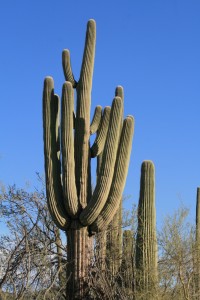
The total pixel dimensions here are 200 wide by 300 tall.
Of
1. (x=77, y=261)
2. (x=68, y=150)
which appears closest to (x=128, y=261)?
(x=77, y=261)

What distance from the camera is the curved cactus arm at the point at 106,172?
838cm

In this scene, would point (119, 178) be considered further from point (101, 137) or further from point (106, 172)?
point (101, 137)

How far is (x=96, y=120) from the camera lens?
9922 millimetres

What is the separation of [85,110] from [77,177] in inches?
44.3

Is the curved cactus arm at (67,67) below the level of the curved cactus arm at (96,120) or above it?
above

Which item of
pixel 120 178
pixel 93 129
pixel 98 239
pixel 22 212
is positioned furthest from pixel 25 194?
pixel 120 178

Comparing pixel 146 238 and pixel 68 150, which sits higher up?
pixel 68 150

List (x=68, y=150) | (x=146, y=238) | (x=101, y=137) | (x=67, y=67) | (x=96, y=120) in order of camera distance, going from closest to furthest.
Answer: (x=68, y=150)
(x=101, y=137)
(x=67, y=67)
(x=96, y=120)
(x=146, y=238)

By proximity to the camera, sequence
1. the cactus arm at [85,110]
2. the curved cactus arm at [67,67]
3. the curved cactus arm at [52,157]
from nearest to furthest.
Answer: the curved cactus arm at [52,157]
the cactus arm at [85,110]
the curved cactus arm at [67,67]

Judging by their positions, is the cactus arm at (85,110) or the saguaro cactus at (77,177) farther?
the cactus arm at (85,110)

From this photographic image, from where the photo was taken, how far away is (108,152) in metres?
8.47

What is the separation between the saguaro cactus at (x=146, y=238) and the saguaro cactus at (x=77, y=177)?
5.79 ft

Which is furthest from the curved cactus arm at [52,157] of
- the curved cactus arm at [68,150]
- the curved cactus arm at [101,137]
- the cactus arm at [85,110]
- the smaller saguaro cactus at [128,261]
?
the smaller saguaro cactus at [128,261]

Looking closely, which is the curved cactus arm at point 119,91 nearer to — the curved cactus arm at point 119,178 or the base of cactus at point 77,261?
the curved cactus arm at point 119,178
